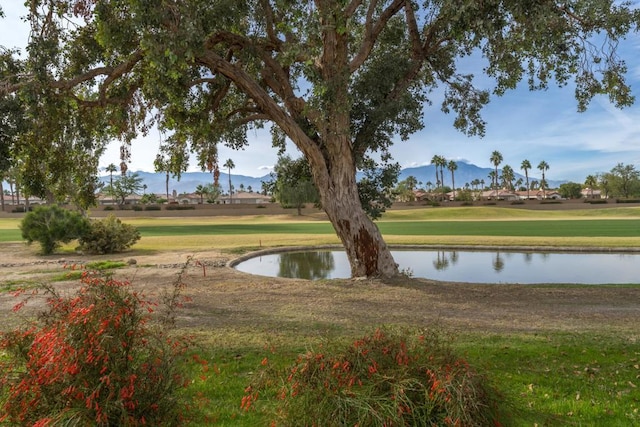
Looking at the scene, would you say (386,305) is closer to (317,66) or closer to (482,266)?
(317,66)

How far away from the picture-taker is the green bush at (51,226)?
2481cm

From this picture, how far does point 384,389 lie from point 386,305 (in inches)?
305

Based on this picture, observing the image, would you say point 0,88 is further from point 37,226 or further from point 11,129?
point 37,226

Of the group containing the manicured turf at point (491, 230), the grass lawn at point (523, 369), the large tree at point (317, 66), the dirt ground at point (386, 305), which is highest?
the large tree at point (317, 66)

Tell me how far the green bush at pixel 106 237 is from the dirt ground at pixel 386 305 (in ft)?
31.7

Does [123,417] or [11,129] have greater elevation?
[11,129]

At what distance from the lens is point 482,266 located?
66.4 feet

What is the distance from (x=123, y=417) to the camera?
2717 millimetres

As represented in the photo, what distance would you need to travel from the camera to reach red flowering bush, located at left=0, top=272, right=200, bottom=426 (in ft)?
8.84

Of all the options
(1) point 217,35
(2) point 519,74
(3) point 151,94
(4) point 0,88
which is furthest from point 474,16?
(4) point 0,88

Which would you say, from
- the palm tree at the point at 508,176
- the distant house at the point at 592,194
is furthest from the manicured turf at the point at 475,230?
the palm tree at the point at 508,176

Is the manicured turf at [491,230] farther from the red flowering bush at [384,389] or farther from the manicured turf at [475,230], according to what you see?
the red flowering bush at [384,389]

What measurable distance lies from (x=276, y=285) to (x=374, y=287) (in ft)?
9.46

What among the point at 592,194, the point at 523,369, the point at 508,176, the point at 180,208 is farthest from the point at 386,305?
the point at 508,176
